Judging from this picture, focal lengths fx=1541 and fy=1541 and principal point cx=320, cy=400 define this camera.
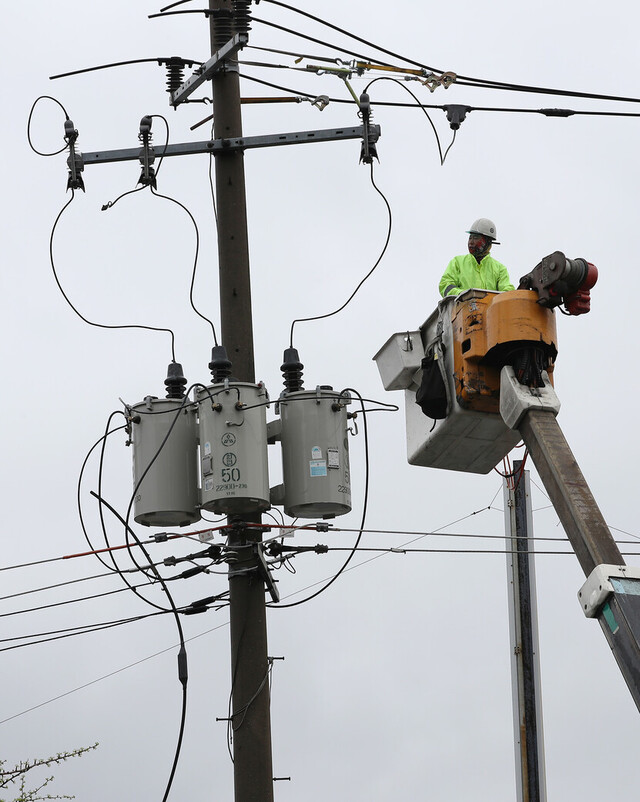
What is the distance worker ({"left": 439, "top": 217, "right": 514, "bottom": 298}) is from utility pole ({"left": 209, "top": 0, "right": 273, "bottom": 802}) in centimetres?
209

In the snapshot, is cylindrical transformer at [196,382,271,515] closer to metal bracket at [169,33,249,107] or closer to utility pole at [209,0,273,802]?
utility pole at [209,0,273,802]

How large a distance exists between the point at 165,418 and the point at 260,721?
1.96 metres

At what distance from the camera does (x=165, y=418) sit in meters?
9.66

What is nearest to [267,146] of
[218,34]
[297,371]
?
[218,34]

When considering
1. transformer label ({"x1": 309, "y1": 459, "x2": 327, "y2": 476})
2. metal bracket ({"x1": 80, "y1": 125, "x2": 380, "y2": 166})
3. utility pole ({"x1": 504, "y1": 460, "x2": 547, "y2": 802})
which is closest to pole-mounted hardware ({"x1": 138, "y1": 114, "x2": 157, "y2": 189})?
metal bracket ({"x1": 80, "y1": 125, "x2": 380, "y2": 166})

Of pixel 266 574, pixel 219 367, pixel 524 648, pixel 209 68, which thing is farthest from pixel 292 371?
pixel 524 648

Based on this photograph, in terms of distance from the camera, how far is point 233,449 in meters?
9.31

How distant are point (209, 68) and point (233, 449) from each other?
113 inches

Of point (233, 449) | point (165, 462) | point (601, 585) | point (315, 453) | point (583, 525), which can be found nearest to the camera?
point (601, 585)

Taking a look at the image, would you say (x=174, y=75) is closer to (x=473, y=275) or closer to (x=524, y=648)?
(x=473, y=275)

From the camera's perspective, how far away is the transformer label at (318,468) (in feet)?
31.5

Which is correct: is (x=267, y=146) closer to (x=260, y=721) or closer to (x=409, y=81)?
(x=409, y=81)

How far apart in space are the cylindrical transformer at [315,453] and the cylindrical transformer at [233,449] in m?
0.24

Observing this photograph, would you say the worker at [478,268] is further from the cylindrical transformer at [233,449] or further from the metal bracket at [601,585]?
the metal bracket at [601,585]
